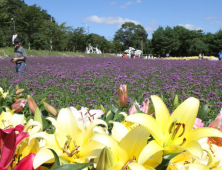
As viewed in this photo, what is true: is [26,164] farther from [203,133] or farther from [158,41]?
[158,41]

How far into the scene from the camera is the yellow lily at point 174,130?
0.46 m

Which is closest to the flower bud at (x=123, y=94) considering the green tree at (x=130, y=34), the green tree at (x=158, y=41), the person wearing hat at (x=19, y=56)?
the person wearing hat at (x=19, y=56)

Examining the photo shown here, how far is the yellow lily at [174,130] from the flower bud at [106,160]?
73mm

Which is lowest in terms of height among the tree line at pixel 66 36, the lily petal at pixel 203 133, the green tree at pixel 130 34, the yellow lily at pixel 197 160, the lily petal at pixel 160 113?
the yellow lily at pixel 197 160

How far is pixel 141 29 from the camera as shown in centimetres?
8544

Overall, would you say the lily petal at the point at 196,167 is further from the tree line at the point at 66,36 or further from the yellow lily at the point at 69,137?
the tree line at the point at 66,36

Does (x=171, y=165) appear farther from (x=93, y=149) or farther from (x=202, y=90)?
(x=202, y=90)

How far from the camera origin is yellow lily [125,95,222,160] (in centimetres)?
46

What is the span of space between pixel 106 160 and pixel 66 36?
38.0m

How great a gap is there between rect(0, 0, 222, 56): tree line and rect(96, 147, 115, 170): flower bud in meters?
29.6

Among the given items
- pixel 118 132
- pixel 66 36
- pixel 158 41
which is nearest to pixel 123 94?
pixel 118 132

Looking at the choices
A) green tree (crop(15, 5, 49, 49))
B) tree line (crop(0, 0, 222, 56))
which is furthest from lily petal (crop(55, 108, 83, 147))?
green tree (crop(15, 5, 49, 49))

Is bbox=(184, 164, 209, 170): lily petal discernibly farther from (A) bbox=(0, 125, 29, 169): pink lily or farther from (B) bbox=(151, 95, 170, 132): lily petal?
(A) bbox=(0, 125, 29, 169): pink lily

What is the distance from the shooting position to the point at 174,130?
1.66ft
